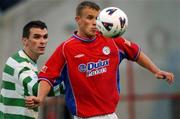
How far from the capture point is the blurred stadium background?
16.3m

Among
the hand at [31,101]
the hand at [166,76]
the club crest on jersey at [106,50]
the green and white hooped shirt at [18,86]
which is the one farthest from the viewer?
the hand at [166,76]

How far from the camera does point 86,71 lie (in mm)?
8953

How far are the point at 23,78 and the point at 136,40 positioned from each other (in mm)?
8543

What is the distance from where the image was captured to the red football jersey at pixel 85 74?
8.94 m

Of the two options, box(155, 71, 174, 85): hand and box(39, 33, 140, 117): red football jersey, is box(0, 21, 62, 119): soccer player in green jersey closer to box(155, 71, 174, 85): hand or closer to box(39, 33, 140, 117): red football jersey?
box(39, 33, 140, 117): red football jersey

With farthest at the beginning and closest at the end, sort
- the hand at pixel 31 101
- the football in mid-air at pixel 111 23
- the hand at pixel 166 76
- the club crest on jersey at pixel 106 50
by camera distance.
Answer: the hand at pixel 166 76 < the club crest on jersey at pixel 106 50 < the football in mid-air at pixel 111 23 < the hand at pixel 31 101

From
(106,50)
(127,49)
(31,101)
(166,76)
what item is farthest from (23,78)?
(166,76)

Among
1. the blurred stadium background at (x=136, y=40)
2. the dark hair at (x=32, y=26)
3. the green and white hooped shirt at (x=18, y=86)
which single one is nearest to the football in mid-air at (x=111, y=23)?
the dark hair at (x=32, y=26)

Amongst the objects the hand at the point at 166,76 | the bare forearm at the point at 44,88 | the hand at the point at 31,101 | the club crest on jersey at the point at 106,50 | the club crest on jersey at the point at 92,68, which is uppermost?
the club crest on jersey at the point at 106,50

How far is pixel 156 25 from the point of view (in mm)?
17734

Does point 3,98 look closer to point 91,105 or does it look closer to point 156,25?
point 91,105

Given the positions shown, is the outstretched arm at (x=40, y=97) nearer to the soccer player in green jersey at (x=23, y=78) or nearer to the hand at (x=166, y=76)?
the soccer player in green jersey at (x=23, y=78)

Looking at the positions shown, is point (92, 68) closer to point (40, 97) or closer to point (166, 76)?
point (40, 97)

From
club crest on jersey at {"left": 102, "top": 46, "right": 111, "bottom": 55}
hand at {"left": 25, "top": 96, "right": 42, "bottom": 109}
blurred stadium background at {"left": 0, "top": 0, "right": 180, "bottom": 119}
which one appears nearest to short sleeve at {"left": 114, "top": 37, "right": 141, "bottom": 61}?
club crest on jersey at {"left": 102, "top": 46, "right": 111, "bottom": 55}
